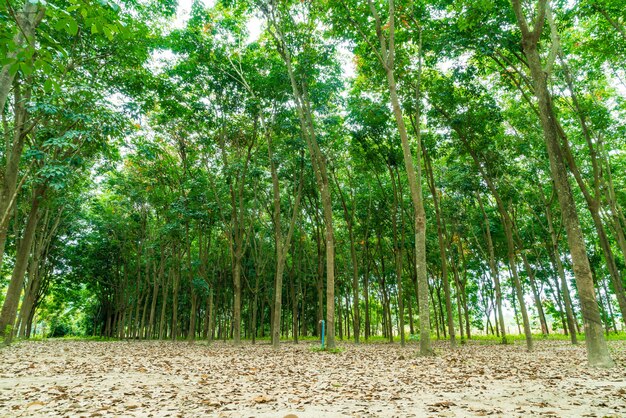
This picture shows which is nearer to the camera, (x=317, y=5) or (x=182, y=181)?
(x=317, y=5)

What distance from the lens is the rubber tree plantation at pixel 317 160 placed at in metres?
6.29

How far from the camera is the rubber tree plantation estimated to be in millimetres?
6293

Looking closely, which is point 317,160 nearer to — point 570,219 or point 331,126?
point 331,126

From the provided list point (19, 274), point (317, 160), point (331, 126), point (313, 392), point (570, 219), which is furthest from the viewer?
point (331, 126)

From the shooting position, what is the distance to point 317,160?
54.6ft

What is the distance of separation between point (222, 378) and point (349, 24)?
1329cm

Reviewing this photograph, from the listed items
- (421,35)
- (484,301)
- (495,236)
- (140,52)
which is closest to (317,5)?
(421,35)

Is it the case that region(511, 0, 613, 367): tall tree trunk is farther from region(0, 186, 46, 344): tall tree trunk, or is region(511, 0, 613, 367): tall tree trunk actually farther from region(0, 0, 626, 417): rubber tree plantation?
region(0, 186, 46, 344): tall tree trunk

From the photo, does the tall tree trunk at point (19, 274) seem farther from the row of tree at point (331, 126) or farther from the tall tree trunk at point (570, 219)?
the tall tree trunk at point (570, 219)

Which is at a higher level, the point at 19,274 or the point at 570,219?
the point at 570,219

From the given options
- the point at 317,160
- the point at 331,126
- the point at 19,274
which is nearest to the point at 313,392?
the point at 317,160

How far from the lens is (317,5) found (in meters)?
15.7

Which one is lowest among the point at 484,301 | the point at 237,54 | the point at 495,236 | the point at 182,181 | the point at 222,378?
the point at 222,378

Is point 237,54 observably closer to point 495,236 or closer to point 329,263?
point 329,263
